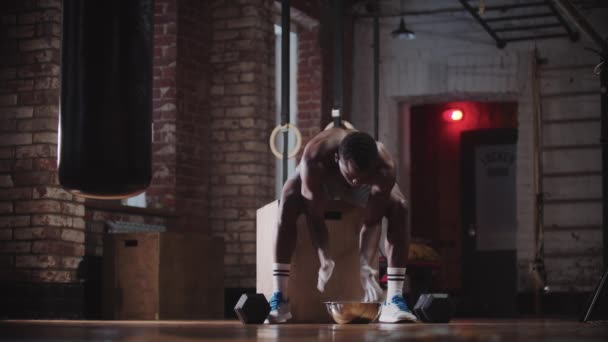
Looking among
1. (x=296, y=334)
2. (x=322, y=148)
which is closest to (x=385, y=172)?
(x=322, y=148)

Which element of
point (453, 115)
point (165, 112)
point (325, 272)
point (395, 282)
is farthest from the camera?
point (453, 115)

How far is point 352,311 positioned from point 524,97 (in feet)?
15.2

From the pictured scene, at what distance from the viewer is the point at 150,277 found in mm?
6297

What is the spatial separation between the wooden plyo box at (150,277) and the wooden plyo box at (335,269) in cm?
150

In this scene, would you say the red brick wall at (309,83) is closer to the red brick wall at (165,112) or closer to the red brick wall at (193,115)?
the red brick wall at (193,115)

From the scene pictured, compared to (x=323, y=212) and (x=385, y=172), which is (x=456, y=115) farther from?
(x=385, y=172)

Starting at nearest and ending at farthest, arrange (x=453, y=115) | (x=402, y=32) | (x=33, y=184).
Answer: (x=33, y=184) → (x=402, y=32) → (x=453, y=115)

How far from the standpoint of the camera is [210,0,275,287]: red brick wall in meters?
7.70

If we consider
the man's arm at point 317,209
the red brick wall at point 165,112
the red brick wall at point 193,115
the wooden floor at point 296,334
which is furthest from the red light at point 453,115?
the wooden floor at point 296,334

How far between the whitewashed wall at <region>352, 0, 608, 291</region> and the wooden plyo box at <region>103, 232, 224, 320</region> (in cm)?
297

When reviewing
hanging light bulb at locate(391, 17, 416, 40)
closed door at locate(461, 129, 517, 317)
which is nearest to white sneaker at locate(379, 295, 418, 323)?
hanging light bulb at locate(391, 17, 416, 40)

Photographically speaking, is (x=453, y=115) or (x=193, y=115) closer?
(x=193, y=115)

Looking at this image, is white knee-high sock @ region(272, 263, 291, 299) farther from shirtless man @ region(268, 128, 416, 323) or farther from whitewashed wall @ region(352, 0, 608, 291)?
whitewashed wall @ region(352, 0, 608, 291)

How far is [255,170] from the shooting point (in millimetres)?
7695
